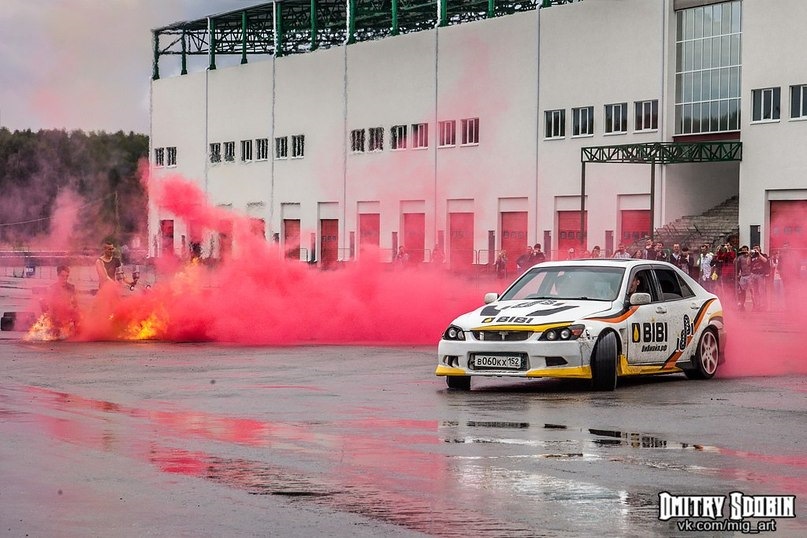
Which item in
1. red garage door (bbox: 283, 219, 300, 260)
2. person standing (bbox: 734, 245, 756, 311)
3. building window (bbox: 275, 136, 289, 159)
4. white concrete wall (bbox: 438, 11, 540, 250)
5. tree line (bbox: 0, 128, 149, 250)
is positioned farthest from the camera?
building window (bbox: 275, 136, 289, 159)

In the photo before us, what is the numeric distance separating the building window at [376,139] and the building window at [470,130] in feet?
19.0

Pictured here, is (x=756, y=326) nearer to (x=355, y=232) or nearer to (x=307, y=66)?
(x=355, y=232)

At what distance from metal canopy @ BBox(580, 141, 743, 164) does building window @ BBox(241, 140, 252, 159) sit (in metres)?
29.8

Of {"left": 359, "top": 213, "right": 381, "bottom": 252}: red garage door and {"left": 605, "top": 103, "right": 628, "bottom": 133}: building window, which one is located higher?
{"left": 605, "top": 103, "right": 628, "bottom": 133}: building window

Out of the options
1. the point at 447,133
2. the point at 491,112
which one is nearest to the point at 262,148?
the point at 447,133

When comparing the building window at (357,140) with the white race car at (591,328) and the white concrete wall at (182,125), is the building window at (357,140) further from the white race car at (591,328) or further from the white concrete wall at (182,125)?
the white race car at (591,328)

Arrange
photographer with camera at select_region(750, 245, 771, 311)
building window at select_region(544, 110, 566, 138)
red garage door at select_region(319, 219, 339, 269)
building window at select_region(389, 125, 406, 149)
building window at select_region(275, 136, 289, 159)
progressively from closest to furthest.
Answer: photographer with camera at select_region(750, 245, 771, 311), building window at select_region(544, 110, 566, 138), building window at select_region(389, 125, 406, 149), red garage door at select_region(319, 219, 339, 269), building window at select_region(275, 136, 289, 159)

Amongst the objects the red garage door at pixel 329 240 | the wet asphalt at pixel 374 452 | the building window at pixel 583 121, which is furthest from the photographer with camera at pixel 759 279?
the red garage door at pixel 329 240

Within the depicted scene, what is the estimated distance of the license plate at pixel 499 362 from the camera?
16.1 meters

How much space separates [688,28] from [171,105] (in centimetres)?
3814

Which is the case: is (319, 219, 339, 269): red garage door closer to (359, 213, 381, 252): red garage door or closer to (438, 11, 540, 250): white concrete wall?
(359, 213, 381, 252): red garage door

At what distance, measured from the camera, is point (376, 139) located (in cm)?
6650

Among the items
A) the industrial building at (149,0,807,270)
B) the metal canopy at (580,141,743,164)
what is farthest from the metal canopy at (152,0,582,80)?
the metal canopy at (580,141,743,164)

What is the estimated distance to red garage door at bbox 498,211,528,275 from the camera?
58312mm
